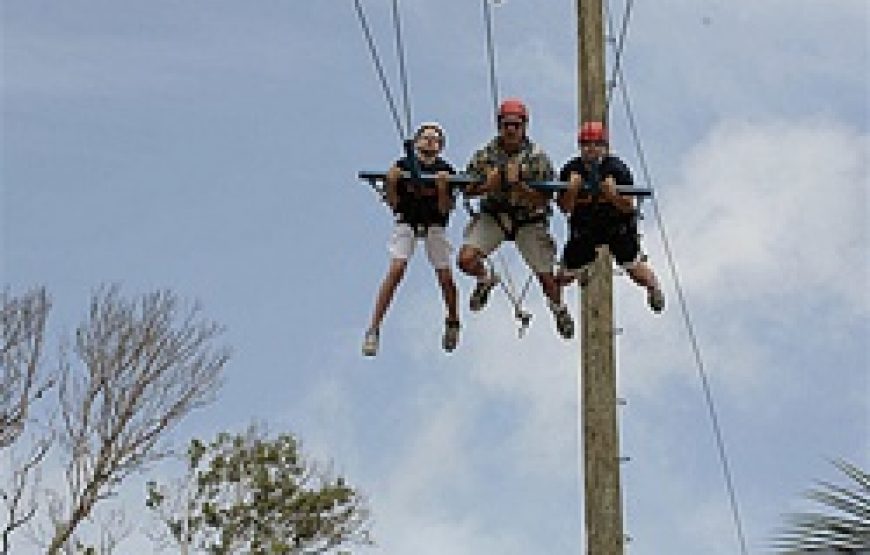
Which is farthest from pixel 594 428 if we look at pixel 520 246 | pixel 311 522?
pixel 311 522

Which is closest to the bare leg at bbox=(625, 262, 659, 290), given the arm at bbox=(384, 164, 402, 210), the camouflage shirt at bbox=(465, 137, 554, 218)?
the camouflage shirt at bbox=(465, 137, 554, 218)

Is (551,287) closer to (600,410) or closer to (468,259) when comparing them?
(468,259)

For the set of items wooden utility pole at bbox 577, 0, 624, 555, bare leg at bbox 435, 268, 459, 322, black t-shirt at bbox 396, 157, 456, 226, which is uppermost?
black t-shirt at bbox 396, 157, 456, 226

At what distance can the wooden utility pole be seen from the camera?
8984mm

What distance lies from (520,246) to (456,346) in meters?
0.74

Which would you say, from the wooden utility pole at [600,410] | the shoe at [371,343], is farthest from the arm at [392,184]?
the wooden utility pole at [600,410]

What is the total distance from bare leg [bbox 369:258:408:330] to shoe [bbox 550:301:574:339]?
0.96 metres

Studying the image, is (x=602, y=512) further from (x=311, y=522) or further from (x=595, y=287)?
(x=311, y=522)

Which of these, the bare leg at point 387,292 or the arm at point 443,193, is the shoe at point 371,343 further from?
the arm at point 443,193

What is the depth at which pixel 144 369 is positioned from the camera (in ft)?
84.8

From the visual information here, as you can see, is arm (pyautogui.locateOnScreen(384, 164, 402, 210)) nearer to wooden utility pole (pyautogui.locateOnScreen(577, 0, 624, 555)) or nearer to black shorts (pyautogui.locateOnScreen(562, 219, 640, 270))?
black shorts (pyautogui.locateOnScreen(562, 219, 640, 270))

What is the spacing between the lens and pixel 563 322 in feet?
31.3

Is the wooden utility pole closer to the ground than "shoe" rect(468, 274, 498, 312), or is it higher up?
closer to the ground

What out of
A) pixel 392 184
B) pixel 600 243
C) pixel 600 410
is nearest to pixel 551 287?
pixel 600 243
